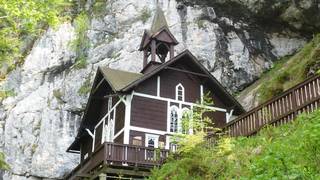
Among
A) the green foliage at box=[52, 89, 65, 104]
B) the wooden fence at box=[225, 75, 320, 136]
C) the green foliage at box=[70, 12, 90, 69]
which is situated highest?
the green foliage at box=[70, 12, 90, 69]

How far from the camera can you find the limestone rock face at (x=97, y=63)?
128ft

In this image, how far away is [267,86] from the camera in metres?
32.7

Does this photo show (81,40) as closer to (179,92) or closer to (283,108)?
(179,92)

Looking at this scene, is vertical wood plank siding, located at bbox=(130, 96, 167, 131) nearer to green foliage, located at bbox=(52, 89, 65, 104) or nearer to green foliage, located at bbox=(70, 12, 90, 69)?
green foliage, located at bbox=(52, 89, 65, 104)

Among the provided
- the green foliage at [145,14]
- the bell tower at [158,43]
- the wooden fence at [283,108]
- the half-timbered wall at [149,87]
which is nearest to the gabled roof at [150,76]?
the half-timbered wall at [149,87]

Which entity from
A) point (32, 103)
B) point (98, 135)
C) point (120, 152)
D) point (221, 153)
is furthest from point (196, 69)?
point (32, 103)

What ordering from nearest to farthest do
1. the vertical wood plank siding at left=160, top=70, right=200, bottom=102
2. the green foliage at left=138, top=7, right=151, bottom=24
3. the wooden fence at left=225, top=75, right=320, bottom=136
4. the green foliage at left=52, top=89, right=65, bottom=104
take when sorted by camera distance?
the wooden fence at left=225, top=75, right=320, bottom=136 < the vertical wood plank siding at left=160, top=70, right=200, bottom=102 < the green foliage at left=52, top=89, right=65, bottom=104 < the green foliage at left=138, top=7, right=151, bottom=24

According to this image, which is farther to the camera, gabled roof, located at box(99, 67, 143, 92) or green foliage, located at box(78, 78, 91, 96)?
green foliage, located at box(78, 78, 91, 96)

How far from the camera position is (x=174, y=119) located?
1004 inches

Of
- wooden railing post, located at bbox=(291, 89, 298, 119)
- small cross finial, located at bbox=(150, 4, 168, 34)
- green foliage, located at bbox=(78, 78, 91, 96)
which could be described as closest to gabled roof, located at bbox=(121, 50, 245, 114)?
small cross finial, located at bbox=(150, 4, 168, 34)

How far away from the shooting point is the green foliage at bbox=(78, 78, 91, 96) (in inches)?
1570

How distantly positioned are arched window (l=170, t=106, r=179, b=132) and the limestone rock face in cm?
1380

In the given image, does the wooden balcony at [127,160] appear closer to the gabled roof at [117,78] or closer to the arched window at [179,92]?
the gabled roof at [117,78]

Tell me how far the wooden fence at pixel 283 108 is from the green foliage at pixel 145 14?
2746cm
